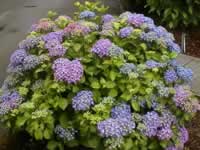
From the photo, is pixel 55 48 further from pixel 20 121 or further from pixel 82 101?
pixel 20 121

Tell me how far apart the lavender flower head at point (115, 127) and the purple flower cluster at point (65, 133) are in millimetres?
295

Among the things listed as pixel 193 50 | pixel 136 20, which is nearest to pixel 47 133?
pixel 136 20

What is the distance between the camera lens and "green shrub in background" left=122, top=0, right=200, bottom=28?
642cm

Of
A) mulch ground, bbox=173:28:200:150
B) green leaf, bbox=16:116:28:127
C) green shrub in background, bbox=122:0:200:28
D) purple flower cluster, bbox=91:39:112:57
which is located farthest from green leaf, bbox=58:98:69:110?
green shrub in background, bbox=122:0:200:28

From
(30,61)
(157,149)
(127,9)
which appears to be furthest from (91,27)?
(127,9)

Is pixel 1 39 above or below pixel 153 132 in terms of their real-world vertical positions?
below

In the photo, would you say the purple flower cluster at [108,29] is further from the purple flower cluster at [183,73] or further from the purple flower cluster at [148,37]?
the purple flower cluster at [183,73]

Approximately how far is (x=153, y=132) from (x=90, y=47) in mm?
845

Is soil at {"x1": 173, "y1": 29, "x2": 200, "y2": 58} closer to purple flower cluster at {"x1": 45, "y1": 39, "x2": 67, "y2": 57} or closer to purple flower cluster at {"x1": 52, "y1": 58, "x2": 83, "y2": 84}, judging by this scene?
purple flower cluster at {"x1": 45, "y1": 39, "x2": 67, "y2": 57}

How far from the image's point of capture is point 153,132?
11.5 ft

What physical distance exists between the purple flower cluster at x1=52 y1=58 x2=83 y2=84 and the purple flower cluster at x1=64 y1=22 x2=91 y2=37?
318mm

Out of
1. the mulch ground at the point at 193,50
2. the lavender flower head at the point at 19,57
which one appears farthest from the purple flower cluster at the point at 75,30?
the mulch ground at the point at 193,50

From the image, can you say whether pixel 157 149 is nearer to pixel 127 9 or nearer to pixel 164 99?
pixel 164 99

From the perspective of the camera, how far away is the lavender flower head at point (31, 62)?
12.3 ft
